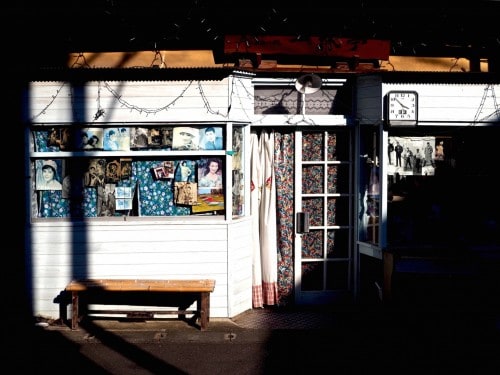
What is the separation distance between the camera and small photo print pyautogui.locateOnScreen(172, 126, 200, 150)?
9.33 meters

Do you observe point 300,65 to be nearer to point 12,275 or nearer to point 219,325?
point 219,325

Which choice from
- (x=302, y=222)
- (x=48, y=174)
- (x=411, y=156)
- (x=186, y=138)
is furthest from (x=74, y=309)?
(x=411, y=156)

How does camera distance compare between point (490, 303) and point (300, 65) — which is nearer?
point (490, 303)

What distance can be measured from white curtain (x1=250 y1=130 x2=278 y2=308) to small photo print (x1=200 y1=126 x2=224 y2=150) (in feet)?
2.29

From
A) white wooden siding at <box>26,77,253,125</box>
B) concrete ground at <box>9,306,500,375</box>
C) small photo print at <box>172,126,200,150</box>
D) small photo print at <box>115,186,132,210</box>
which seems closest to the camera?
concrete ground at <box>9,306,500,375</box>

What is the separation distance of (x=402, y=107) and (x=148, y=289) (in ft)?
13.3

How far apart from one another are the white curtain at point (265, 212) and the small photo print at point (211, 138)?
70 cm

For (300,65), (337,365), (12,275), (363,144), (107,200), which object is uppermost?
(300,65)

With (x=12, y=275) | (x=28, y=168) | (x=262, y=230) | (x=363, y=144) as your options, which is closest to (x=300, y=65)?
(x=363, y=144)

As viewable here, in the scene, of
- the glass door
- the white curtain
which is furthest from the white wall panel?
the white curtain

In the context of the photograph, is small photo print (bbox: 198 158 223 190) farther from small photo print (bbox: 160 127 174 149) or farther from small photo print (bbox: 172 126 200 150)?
small photo print (bbox: 160 127 174 149)

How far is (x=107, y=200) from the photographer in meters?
9.42

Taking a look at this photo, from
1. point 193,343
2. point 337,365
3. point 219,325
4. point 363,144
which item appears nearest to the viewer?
point 337,365

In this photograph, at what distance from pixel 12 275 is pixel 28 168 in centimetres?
144
